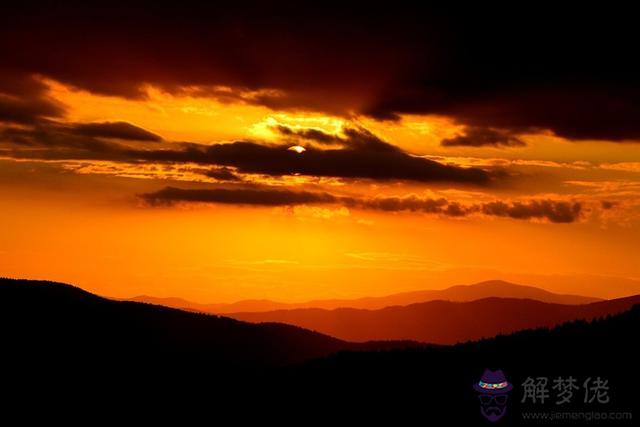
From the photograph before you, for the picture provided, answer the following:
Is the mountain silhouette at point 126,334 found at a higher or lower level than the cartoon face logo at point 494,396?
lower

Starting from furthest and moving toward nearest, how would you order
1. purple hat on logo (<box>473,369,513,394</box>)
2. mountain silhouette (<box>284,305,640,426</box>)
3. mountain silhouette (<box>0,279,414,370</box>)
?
mountain silhouette (<box>0,279,414,370</box>), purple hat on logo (<box>473,369,513,394</box>), mountain silhouette (<box>284,305,640,426</box>)

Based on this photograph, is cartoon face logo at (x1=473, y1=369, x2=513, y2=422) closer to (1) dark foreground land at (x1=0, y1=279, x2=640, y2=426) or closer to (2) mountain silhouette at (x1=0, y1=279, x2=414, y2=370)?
(1) dark foreground land at (x1=0, y1=279, x2=640, y2=426)

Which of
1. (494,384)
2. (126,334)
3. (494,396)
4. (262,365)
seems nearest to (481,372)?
(494,384)

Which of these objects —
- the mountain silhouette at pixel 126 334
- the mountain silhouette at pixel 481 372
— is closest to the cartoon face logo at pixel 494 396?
the mountain silhouette at pixel 481 372

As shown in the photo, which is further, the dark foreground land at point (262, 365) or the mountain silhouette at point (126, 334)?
the mountain silhouette at point (126, 334)

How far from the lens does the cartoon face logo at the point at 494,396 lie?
4819 centimetres

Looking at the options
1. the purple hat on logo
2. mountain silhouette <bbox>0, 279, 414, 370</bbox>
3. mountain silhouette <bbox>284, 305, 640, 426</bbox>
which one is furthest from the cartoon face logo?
mountain silhouette <bbox>0, 279, 414, 370</bbox>

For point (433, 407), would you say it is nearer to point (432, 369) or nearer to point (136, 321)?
point (432, 369)

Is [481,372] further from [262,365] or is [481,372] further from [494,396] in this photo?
[262,365]

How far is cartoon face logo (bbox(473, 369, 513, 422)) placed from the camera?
1897 inches

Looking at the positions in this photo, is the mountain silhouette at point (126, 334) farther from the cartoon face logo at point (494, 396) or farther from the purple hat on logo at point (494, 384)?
the cartoon face logo at point (494, 396)

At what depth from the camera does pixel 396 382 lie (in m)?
70.9

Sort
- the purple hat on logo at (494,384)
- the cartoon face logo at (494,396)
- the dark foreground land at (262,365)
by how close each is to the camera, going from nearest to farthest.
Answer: the cartoon face logo at (494,396)
the purple hat on logo at (494,384)
the dark foreground land at (262,365)

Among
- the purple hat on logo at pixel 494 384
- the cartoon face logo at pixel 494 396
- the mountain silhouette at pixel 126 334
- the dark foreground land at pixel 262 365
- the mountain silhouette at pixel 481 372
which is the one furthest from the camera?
the mountain silhouette at pixel 126 334
